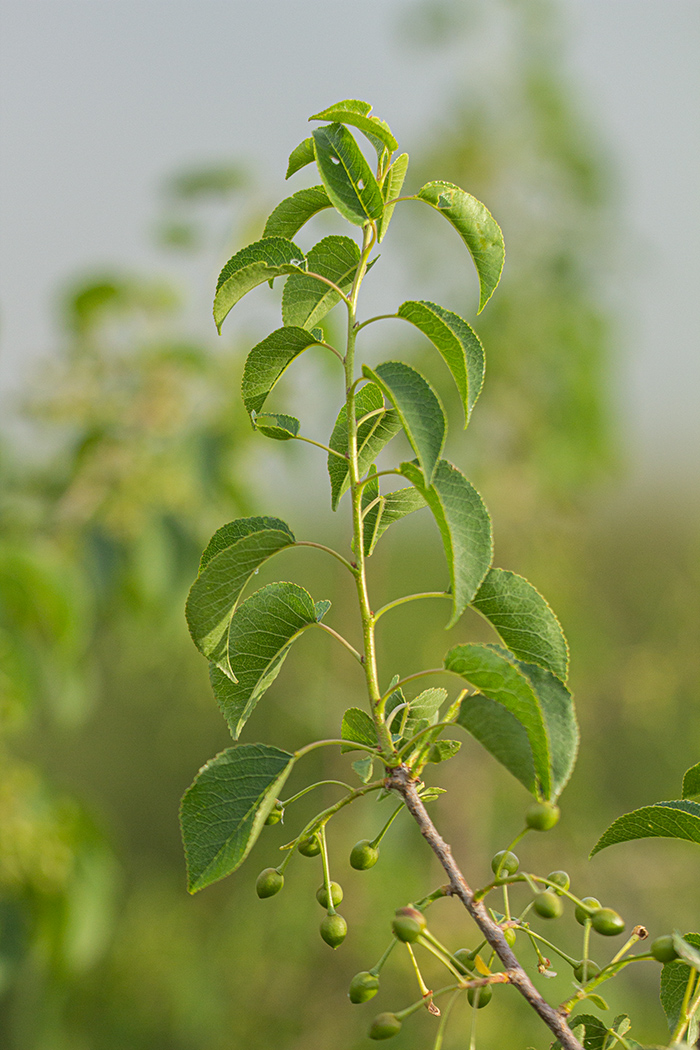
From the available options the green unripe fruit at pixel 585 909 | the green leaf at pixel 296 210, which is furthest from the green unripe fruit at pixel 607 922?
the green leaf at pixel 296 210

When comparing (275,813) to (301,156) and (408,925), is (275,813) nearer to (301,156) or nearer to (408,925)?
(408,925)

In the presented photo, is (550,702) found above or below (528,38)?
below

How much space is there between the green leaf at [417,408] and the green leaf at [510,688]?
0.16 ft

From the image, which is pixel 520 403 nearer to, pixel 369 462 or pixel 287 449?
pixel 287 449

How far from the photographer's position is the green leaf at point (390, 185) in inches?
11.4

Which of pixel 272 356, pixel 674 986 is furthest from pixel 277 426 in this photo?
pixel 674 986

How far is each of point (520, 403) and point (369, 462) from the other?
1621mm

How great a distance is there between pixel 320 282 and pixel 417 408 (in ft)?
0.26

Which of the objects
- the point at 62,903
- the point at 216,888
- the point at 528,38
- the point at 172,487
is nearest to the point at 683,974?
the point at 62,903

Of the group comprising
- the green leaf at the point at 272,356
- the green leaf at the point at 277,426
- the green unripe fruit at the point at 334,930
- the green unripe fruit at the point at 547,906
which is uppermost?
the green leaf at the point at 272,356

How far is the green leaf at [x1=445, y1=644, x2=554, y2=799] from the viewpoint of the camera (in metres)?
0.23

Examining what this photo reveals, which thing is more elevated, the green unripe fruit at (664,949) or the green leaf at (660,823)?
the green leaf at (660,823)

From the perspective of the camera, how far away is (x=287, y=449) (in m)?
1.18

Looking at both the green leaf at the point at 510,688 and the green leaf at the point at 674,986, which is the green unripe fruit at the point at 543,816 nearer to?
the green leaf at the point at 510,688
